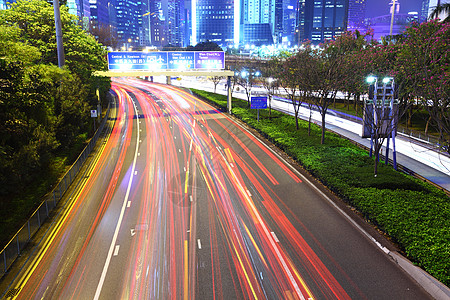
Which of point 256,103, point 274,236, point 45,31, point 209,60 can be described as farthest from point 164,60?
point 274,236

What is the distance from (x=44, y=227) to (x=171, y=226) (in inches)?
261

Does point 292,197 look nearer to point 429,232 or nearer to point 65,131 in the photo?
point 429,232

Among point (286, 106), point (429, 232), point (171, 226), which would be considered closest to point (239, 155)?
point (171, 226)

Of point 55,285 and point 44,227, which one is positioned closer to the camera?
point 55,285

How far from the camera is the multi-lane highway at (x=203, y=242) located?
41.2 feet

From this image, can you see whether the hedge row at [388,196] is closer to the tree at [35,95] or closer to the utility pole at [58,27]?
the tree at [35,95]

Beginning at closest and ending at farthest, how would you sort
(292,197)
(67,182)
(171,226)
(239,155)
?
(171,226) < (292,197) < (67,182) < (239,155)

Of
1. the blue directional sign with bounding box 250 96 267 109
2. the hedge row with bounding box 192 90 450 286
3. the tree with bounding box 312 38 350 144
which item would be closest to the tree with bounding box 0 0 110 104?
the blue directional sign with bounding box 250 96 267 109

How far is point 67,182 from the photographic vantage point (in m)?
23.0

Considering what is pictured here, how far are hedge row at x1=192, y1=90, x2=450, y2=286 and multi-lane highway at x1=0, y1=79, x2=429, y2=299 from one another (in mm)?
1021

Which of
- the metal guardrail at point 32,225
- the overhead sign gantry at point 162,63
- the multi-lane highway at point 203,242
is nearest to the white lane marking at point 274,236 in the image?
the multi-lane highway at point 203,242

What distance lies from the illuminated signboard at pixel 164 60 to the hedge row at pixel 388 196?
17.9m

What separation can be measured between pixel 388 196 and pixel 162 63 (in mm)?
33760

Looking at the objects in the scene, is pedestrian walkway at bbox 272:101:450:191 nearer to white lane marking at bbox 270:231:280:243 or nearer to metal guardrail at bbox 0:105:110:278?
white lane marking at bbox 270:231:280:243
